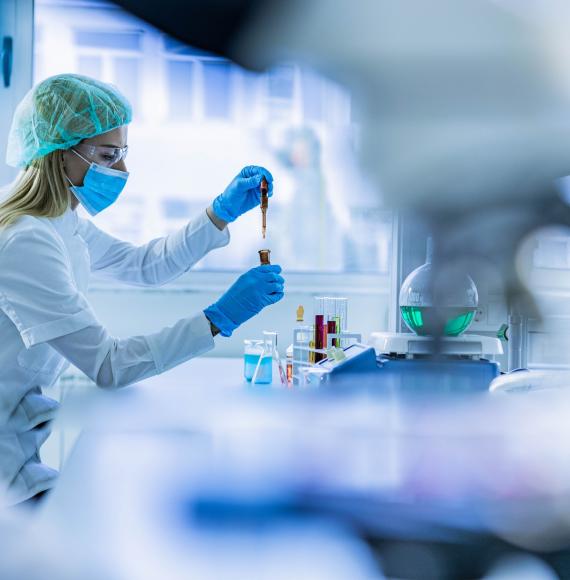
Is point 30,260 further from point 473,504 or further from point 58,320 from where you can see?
point 473,504

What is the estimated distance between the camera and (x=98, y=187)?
1309 millimetres

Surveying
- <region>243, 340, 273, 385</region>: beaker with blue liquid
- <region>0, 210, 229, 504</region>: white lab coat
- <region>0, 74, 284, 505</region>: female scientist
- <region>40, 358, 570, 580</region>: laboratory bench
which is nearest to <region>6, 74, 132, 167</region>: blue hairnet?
<region>0, 74, 284, 505</region>: female scientist

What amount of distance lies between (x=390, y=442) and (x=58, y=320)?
0.73m

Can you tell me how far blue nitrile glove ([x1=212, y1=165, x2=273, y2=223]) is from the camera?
1516 mm

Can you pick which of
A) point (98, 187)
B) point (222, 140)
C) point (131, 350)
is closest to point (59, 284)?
point (131, 350)

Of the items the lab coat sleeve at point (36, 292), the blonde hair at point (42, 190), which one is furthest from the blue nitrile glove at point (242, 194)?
the lab coat sleeve at point (36, 292)

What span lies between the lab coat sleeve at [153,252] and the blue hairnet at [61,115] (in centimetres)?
39

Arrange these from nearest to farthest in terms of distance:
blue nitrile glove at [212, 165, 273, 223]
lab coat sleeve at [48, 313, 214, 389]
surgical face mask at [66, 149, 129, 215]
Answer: lab coat sleeve at [48, 313, 214, 389] → surgical face mask at [66, 149, 129, 215] → blue nitrile glove at [212, 165, 273, 223]

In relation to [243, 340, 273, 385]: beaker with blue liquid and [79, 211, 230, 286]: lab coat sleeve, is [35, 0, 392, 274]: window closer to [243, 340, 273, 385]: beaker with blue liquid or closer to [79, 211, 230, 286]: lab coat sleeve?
[79, 211, 230, 286]: lab coat sleeve

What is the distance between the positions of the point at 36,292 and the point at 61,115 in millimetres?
382

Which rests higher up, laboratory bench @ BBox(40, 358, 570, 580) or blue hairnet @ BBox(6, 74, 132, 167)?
blue hairnet @ BBox(6, 74, 132, 167)

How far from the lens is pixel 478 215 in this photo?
0.52m

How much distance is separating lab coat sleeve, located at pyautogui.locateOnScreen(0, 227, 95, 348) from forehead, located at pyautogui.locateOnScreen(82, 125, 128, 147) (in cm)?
28

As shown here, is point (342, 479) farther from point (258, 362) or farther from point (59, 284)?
point (258, 362)
